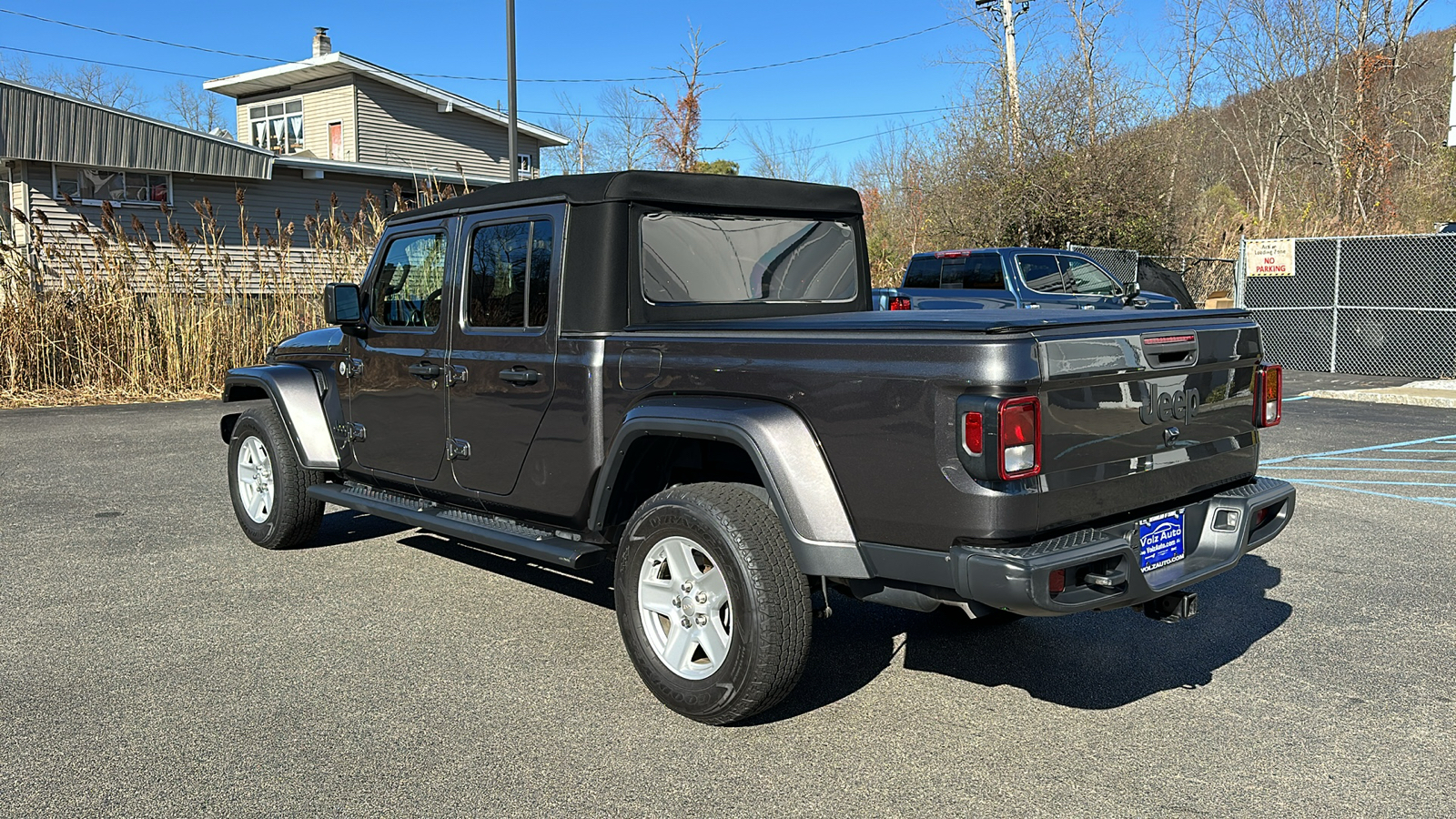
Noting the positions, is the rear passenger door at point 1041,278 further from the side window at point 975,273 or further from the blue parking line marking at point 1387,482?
the blue parking line marking at point 1387,482

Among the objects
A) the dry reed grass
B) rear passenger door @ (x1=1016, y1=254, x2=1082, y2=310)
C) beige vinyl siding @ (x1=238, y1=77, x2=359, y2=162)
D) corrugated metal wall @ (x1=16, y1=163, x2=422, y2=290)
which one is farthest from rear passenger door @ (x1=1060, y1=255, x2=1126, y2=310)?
beige vinyl siding @ (x1=238, y1=77, x2=359, y2=162)

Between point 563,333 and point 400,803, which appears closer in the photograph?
point 400,803

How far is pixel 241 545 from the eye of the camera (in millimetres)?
6660

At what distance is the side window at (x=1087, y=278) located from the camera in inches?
574

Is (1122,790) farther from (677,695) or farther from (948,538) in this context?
(677,695)

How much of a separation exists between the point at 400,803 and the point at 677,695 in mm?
1007

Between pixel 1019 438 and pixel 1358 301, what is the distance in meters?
15.8

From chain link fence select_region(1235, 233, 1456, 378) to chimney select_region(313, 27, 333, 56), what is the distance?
2810cm

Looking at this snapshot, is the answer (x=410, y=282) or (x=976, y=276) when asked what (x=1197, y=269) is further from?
(x=410, y=282)

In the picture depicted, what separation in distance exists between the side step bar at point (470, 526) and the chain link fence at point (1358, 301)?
1384 cm

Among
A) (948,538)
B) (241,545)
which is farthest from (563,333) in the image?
(241,545)

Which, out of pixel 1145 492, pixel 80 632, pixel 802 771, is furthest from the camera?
pixel 80 632

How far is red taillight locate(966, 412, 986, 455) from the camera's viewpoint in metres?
3.32

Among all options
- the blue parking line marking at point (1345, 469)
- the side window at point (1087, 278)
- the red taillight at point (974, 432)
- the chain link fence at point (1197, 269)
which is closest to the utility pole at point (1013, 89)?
the chain link fence at point (1197, 269)
